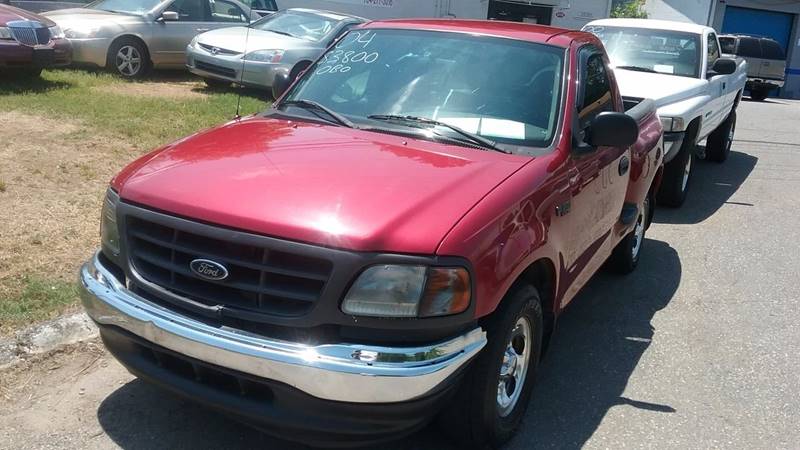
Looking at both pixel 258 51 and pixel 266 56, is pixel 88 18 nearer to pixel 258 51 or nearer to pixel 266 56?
pixel 258 51

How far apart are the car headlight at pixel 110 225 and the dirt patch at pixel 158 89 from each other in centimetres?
675

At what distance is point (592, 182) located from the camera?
170 inches

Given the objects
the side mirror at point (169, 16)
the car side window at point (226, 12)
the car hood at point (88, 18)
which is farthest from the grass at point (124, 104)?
the car side window at point (226, 12)

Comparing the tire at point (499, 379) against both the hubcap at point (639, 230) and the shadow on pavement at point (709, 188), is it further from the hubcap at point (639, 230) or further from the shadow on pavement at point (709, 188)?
the shadow on pavement at point (709, 188)

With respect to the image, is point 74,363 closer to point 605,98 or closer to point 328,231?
point 328,231

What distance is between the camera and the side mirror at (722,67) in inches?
359

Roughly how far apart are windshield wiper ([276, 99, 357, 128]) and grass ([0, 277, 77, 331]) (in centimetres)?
166

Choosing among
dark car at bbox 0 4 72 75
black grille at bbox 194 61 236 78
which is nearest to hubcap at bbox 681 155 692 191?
black grille at bbox 194 61 236 78

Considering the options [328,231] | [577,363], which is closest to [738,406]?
[577,363]

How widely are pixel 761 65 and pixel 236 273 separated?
23.9 m

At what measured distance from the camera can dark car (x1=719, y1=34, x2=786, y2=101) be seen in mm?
23328

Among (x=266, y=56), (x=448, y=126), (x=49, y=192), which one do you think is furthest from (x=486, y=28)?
(x=266, y=56)

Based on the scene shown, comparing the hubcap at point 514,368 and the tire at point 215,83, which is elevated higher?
the hubcap at point 514,368

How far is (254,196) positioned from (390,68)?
1.64 meters
